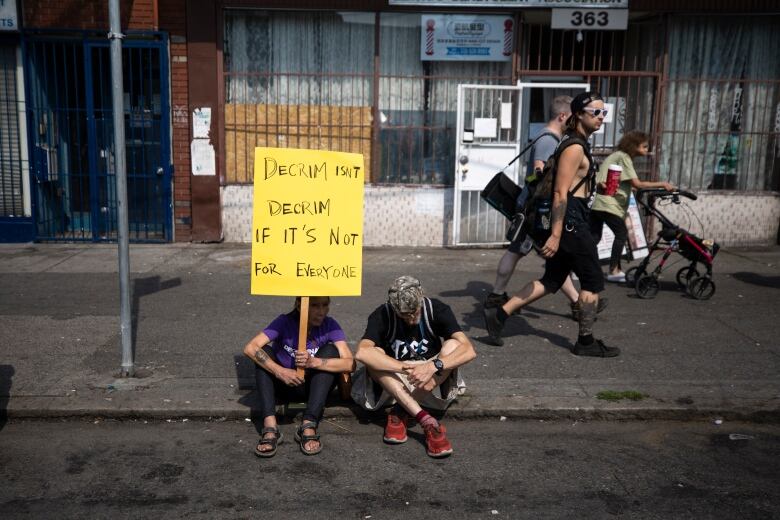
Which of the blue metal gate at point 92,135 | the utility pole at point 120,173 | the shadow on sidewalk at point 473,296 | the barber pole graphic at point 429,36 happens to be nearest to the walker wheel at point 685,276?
the shadow on sidewalk at point 473,296

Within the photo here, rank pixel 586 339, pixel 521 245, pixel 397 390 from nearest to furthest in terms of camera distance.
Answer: pixel 397 390 → pixel 586 339 → pixel 521 245

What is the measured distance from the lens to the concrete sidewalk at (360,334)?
17.2 feet

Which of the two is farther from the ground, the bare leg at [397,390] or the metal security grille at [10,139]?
the metal security grille at [10,139]

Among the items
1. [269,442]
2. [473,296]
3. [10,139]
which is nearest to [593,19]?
[473,296]

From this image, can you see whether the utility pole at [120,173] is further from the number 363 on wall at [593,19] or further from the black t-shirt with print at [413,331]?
the number 363 on wall at [593,19]

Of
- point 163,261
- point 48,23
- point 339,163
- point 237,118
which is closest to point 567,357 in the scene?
point 339,163

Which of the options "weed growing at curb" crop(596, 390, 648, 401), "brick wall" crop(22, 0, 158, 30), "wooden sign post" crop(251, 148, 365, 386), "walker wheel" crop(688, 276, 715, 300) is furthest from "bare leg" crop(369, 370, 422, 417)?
"brick wall" crop(22, 0, 158, 30)

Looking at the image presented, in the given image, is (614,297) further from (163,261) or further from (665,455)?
(163,261)

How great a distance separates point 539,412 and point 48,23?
8.41 m

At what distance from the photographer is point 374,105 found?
418 inches

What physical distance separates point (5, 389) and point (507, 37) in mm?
7574

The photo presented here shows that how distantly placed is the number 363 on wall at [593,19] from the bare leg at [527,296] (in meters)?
5.23

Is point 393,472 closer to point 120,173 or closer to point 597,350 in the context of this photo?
point 597,350

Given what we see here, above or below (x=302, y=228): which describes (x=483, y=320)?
below
